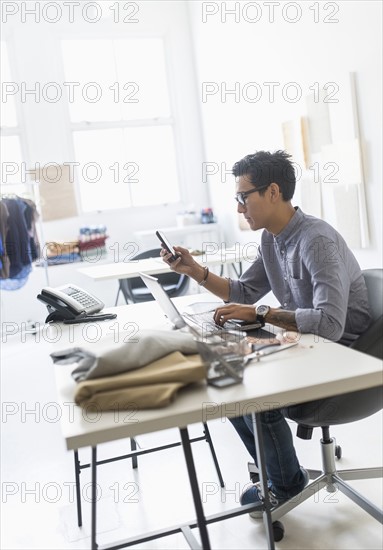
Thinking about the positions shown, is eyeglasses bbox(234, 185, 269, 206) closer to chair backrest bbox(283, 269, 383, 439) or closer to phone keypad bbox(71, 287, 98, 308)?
chair backrest bbox(283, 269, 383, 439)

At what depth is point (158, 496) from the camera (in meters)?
2.27

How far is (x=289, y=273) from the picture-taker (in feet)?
6.66

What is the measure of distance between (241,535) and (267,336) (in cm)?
74

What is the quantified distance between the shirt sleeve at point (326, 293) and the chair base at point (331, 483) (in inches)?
20.5

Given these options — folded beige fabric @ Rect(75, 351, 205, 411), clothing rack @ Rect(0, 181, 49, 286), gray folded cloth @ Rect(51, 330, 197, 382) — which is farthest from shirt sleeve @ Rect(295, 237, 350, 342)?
clothing rack @ Rect(0, 181, 49, 286)

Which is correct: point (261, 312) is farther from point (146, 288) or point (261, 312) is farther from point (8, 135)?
point (8, 135)

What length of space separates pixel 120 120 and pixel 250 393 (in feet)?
18.0

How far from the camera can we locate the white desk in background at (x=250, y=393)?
1.13 m

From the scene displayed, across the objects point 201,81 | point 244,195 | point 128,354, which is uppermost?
point 201,81

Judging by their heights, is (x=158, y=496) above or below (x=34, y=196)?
below

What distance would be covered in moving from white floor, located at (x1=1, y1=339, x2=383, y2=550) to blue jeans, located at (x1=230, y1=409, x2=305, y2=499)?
0.15m

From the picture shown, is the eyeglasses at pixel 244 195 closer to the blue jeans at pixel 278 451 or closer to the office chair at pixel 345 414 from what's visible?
the office chair at pixel 345 414

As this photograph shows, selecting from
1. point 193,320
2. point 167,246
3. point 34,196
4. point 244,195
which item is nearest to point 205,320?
point 193,320

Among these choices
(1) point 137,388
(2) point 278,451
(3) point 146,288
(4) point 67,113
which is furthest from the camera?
(4) point 67,113
